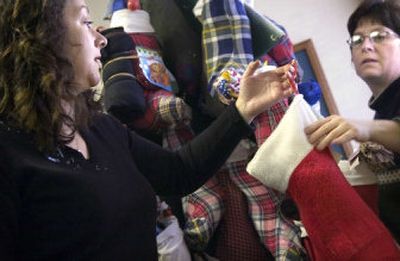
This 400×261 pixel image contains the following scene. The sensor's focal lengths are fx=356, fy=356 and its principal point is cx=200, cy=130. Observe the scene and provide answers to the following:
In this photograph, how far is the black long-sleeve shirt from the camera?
0.55 metres

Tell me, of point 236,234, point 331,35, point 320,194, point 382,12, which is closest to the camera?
point 320,194

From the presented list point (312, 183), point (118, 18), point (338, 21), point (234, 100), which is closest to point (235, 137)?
point (234, 100)

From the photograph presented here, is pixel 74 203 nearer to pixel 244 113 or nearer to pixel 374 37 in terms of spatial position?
pixel 244 113

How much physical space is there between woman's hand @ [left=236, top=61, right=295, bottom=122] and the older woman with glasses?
10 centimetres

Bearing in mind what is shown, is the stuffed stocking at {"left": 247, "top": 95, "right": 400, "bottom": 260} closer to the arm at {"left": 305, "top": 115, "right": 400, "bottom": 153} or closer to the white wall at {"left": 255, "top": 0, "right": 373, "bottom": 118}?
the arm at {"left": 305, "top": 115, "right": 400, "bottom": 153}

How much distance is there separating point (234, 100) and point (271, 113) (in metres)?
0.11

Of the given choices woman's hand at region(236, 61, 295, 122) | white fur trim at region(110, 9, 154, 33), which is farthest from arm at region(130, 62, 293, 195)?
white fur trim at region(110, 9, 154, 33)

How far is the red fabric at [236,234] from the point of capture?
90 centimetres

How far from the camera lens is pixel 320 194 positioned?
0.68 metres

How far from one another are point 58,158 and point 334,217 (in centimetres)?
51

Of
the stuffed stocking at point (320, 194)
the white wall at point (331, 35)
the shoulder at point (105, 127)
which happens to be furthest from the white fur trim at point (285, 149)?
the white wall at point (331, 35)

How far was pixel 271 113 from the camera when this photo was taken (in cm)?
87

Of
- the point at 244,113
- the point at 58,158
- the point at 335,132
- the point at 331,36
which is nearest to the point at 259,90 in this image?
the point at 244,113

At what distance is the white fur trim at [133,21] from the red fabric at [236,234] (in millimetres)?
484
